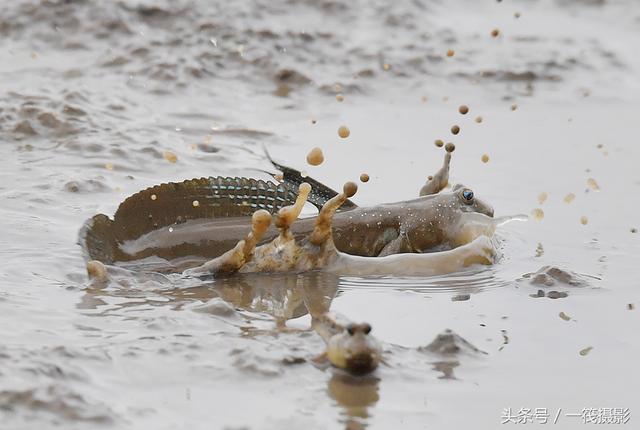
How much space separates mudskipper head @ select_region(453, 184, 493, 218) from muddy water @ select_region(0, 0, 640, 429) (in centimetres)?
25

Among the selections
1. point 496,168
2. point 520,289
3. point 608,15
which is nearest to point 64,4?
point 496,168

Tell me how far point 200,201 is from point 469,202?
1042 mm

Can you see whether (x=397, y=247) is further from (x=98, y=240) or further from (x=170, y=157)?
(x=170, y=157)

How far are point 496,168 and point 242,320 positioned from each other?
Result: 8.60 ft

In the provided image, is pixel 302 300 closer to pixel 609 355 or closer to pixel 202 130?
pixel 609 355

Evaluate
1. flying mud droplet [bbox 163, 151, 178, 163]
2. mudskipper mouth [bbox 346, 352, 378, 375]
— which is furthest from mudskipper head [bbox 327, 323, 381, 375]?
flying mud droplet [bbox 163, 151, 178, 163]

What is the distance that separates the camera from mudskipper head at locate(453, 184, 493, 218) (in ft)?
14.5

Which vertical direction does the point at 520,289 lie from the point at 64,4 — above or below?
below

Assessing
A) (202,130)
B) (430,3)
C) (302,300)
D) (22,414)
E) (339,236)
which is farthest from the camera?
(430,3)

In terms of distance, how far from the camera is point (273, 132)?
20.7 feet

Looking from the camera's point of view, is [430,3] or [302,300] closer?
[302,300]

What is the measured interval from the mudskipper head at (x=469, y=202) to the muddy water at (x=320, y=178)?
0.82ft

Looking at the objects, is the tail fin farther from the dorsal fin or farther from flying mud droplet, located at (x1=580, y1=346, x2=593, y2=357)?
flying mud droplet, located at (x1=580, y1=346, x2=593, y2=357)

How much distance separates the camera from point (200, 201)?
428cm
